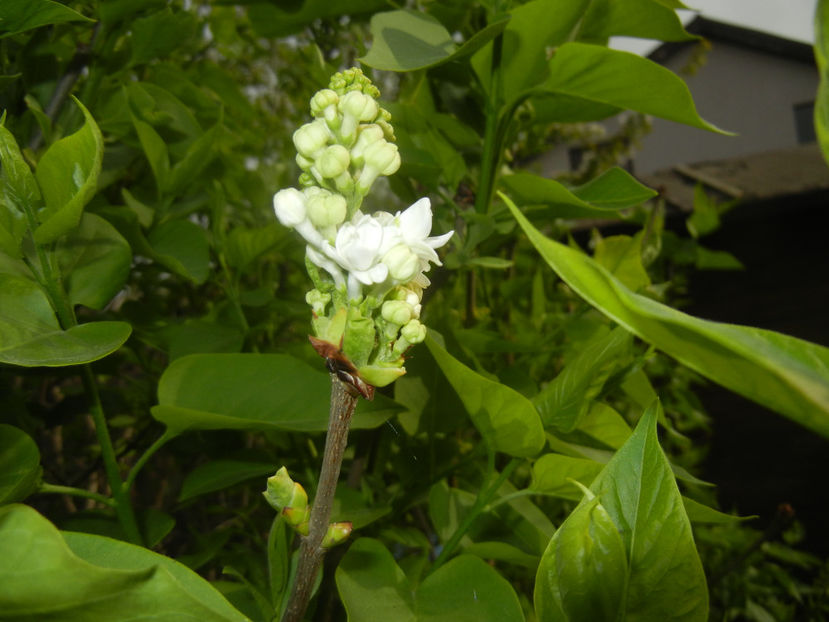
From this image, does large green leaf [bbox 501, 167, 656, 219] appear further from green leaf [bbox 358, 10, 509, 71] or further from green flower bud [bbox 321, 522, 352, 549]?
green flower bud [bbox 321, 522, 352, 549]

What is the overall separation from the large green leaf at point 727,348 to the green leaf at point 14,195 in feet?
0.70

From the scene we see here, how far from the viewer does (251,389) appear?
312mm

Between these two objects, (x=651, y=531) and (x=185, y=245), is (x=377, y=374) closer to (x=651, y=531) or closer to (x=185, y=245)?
(x=651, y=531)

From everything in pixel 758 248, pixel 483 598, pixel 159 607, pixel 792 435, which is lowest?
pixel 792 435

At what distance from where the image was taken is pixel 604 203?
1.27 ft

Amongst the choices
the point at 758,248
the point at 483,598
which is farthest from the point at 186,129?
the point at 758,248

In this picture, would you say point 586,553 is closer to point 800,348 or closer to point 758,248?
point 800,348

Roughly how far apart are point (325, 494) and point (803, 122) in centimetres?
547

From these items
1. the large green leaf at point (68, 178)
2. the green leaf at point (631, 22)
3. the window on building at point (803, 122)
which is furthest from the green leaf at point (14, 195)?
the window on building at point (803, 122)

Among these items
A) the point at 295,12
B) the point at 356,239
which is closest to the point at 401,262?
the point at 356,239

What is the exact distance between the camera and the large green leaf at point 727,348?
12 cm

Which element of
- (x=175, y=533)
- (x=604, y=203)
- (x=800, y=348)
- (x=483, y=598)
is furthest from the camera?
(x=175, y=533)

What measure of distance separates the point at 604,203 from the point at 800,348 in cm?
27

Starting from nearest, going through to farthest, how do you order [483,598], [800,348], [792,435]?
[800,348], [483,598], [792,435]
